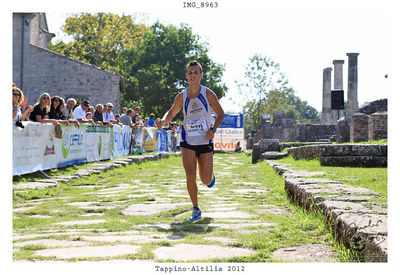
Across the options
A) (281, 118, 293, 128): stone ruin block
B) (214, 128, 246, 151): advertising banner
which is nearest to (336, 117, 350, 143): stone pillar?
(281, 118, 293, 128): stone ruin block

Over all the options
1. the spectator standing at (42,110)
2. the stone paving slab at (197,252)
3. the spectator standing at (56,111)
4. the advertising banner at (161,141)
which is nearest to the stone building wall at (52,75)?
the advertising banner at (161,141)

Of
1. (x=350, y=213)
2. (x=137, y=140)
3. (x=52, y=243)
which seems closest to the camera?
(x=350, y=213)

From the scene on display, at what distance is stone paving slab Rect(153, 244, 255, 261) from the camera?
11.3ft

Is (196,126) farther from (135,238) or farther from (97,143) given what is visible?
(97,143)

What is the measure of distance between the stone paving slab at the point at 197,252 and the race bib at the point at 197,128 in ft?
5.62

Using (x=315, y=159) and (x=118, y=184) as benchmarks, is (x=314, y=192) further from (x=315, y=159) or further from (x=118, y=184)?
(x=315, y=159)

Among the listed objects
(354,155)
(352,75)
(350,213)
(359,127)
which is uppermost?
(352,75)

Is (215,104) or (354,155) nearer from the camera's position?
(215,104)

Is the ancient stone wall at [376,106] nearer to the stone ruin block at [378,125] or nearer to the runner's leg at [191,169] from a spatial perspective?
the stone ruin block at [378,125]

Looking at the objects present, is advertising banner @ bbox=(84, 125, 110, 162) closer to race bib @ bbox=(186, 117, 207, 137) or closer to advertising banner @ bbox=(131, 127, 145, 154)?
advertising banner @ bbox=(131, 127, 145, 154)

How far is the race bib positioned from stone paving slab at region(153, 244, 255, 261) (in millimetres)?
1713

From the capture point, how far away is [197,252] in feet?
11.9

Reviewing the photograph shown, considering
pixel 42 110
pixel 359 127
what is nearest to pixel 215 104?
pixel 42 110

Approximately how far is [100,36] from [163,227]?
1442 inches
